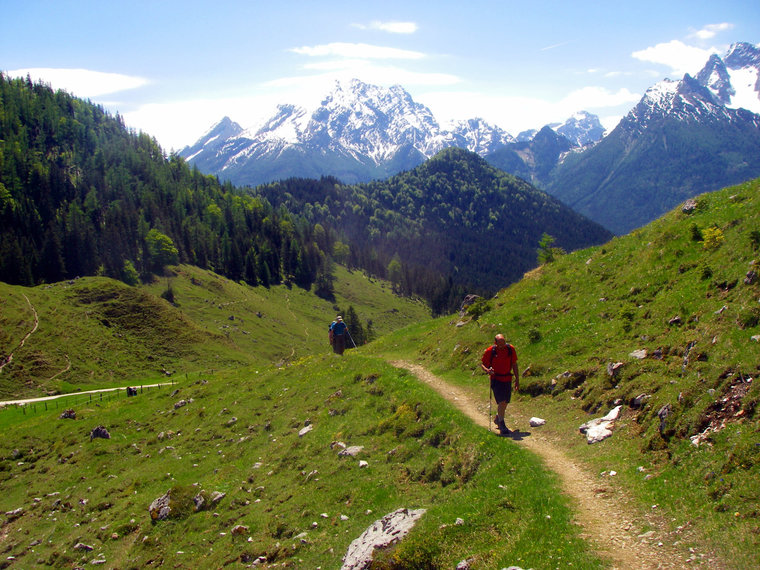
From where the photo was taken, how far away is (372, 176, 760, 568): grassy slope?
35.0 ft

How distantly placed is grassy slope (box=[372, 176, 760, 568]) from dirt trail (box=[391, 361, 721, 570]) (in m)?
0.44

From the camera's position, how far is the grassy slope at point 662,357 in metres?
10.7

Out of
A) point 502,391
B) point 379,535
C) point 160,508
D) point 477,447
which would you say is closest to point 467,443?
point 477,447

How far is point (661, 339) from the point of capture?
18656 mm

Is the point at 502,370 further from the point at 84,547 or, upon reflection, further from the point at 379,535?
the point at 84,547

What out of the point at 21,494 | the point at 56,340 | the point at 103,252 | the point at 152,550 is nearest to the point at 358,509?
the point at 152,550

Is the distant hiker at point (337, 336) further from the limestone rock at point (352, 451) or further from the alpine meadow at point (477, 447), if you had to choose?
the limestone rock at point (352, 451)

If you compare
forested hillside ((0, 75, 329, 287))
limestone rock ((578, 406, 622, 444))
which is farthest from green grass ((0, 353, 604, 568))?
forested hillside ((0, 75, 329, 287))

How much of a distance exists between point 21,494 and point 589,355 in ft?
111

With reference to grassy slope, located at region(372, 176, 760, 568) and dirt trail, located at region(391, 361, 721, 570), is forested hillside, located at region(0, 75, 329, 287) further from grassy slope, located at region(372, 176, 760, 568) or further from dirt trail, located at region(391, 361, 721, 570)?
dirt trail, located at region(391, 361, 721, 570)

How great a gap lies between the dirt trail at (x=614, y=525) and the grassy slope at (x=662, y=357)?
1.44 feet

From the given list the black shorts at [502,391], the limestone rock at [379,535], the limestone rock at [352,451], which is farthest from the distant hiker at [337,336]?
the limestone rock at [379,535]

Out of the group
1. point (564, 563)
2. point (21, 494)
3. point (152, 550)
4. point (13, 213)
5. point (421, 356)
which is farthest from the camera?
point (13, 213)

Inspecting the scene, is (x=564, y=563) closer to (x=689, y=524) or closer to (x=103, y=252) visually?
(x=689, y=524)
